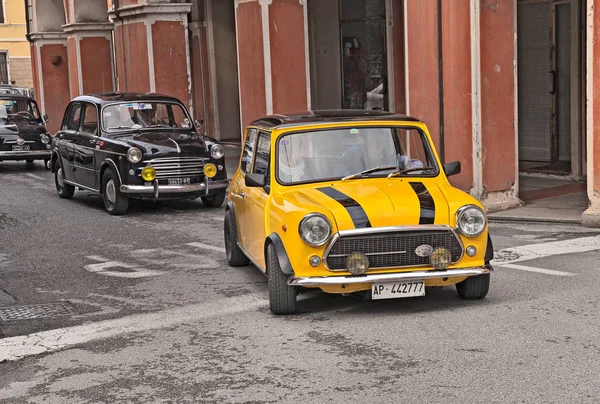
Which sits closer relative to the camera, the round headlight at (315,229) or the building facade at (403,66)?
the round headlight at (315,229)

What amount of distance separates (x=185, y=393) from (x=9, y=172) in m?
18.1

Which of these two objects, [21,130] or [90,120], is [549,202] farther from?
[21,130]

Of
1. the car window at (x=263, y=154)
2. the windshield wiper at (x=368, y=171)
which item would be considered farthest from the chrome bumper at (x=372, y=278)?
the car window at (x=263, y=154)

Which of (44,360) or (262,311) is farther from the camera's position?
(262,311)

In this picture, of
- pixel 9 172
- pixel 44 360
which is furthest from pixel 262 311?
pixel 9 172

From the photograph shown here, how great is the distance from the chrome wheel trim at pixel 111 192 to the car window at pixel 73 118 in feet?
5.89

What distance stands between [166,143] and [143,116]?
1.02m

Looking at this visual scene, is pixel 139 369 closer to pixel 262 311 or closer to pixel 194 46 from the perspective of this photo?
pixel 262 311

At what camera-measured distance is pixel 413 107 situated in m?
14.6

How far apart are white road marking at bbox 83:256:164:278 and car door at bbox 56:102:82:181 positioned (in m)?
5.99

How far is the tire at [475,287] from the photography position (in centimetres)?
796

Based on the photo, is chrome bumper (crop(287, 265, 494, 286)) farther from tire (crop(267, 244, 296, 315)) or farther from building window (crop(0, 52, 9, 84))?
building window (crop(0, 52, 9, 84))

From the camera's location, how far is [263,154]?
8.95 m

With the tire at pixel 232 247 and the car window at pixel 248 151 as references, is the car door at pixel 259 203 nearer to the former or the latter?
the car window at pixel 248 151
